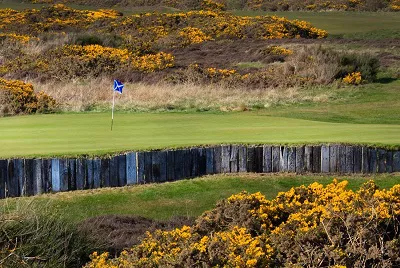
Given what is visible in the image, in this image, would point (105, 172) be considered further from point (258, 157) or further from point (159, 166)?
point (258, 157)

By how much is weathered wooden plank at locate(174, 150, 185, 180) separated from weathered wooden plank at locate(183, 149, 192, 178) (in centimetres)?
3

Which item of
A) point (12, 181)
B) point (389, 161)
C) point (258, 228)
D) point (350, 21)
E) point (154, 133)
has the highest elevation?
point (350, 21)

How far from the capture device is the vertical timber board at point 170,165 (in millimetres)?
15391

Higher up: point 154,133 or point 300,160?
point 154,133

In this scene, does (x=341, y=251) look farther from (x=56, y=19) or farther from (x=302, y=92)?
(x=56, y=19)

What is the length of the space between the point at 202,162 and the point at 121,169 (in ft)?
4.68

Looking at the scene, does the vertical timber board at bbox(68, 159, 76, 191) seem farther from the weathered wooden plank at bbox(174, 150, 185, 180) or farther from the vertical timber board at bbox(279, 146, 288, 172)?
the vertical timber board at bbox(279, 146, 288, 172)

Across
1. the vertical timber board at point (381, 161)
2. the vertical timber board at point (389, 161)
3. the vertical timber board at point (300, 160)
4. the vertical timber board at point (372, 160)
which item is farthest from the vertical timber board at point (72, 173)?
the vertical timber board at point (389, 161)

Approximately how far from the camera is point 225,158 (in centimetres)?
1590

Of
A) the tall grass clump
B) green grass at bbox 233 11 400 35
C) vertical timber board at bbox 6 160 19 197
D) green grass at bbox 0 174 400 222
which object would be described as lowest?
green grass at bbox 0 174 400 222

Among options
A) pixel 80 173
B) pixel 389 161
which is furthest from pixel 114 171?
pixel 389 161

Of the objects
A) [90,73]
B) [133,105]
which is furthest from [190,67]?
[133,105]

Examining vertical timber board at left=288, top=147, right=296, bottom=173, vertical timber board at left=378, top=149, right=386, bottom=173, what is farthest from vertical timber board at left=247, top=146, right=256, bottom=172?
vertical timber board at left=378, top=149, right=386, bottom=173

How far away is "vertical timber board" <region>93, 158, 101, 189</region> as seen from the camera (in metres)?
15.0
